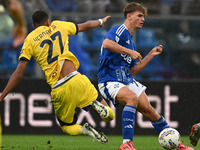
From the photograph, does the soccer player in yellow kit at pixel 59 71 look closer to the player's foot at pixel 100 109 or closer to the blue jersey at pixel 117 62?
the player's foot at pixel 100 109

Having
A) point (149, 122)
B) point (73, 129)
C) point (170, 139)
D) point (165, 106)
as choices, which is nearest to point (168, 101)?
point (165, 106)

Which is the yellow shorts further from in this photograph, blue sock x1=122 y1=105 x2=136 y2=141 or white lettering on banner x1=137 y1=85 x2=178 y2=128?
white lettering on banner x1=137 y1=85 x2=178 y2=128

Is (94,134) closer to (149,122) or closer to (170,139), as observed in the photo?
(170,139)

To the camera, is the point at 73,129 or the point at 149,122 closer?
the point at 73,129

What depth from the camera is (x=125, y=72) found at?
7199 mm

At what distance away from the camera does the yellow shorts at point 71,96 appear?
6.78 m

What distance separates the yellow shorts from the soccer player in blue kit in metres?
0.31

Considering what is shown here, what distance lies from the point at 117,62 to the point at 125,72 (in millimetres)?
179

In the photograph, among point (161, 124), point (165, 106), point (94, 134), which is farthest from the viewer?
point (165, 106)

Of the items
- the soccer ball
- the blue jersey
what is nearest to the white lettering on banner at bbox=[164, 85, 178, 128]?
the blue jersey

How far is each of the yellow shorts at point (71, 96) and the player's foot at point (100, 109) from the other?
204 millimetres

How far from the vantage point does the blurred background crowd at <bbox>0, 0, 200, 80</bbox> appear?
1166cm

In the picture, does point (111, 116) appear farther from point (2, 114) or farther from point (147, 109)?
point (2, 114)

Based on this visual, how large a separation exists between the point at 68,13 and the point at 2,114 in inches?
107
